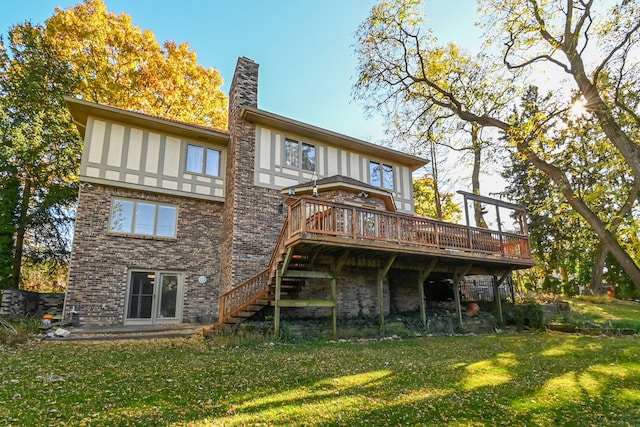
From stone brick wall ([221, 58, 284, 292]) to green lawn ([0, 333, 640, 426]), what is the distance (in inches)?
160

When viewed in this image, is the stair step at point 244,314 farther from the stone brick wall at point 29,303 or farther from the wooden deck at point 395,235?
the stone brick wall at point 29,303

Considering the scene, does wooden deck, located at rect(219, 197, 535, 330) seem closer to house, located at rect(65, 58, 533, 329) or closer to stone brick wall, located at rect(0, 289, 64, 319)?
house, located at rect(65, 58, 533, 329)

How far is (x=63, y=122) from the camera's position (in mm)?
15516

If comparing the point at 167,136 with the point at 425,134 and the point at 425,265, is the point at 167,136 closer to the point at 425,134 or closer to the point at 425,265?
the point at 425,134

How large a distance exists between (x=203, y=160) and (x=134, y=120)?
2666 mm

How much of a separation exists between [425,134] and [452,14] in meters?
3.69

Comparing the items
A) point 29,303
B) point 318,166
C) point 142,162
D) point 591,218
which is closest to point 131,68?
point 142,162

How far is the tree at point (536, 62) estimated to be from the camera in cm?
762

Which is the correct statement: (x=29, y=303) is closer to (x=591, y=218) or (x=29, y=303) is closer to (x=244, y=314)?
(x=244, y=314)

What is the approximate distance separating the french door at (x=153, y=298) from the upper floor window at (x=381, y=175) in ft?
28.7

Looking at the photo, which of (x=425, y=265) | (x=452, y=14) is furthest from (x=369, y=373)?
(x=452, y=14)

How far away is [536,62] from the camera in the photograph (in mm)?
9297

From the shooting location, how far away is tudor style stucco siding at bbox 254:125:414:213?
44.4ft

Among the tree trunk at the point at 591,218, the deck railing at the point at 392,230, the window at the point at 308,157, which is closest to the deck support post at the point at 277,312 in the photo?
the deck railing at the point at 392,230
